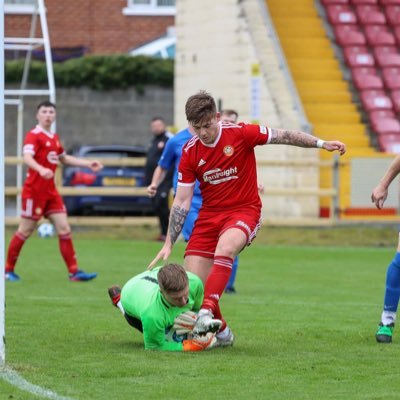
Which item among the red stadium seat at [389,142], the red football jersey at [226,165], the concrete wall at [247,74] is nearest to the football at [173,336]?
the red football jersey at [226,165]

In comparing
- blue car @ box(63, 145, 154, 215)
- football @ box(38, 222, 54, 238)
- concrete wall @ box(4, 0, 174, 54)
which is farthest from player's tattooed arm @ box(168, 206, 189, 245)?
concrete wall @ box(4, 0, 174, 54)

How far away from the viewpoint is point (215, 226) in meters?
9.34

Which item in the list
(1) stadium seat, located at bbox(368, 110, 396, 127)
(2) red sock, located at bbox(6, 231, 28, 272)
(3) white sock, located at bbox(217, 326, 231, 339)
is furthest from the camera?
(1) stadium seat, located at bbox(368, 110, 396, 127)

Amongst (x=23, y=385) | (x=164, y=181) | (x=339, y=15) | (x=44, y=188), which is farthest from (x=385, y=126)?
(x=23, y=385)

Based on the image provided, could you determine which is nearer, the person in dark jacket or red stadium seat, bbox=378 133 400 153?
the person in dark jacket

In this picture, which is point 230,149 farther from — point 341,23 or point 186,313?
point 341,23

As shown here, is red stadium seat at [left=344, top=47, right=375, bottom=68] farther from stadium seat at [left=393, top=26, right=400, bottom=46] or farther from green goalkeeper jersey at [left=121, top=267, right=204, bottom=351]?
green goalkeeper jersey at [left=121, top=267, right=204, bottom=351]

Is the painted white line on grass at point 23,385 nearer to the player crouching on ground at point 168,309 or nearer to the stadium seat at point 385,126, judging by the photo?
the player crouching on ground at point 168,309

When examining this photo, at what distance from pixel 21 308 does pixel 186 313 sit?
370 centimetres

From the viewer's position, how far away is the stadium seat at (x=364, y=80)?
1062 inches

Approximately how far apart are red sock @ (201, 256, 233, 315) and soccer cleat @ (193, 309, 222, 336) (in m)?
0.09

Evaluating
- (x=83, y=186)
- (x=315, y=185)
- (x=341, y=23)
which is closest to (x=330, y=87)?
(x=341, y=23)

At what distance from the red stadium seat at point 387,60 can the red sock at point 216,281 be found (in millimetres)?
19157

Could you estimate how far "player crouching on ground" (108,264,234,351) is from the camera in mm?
8812
